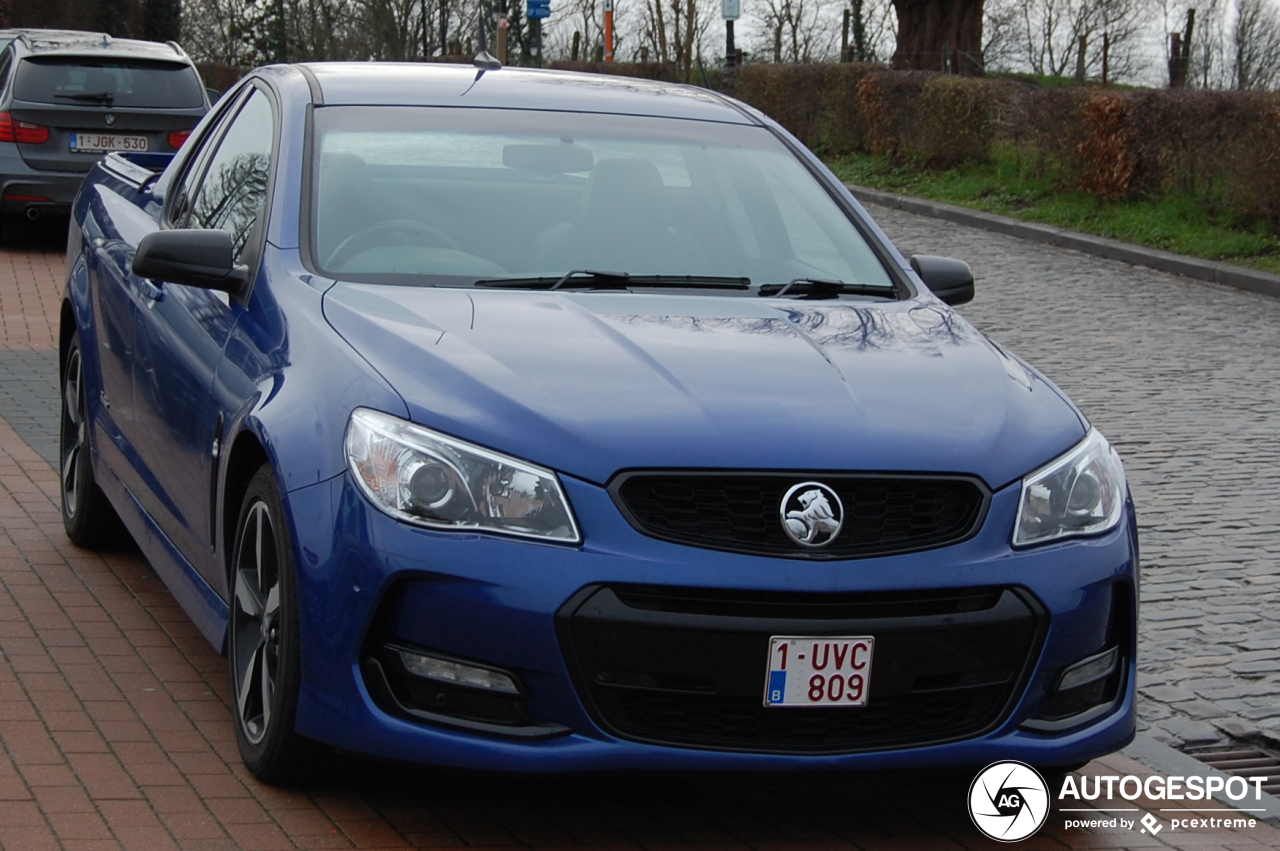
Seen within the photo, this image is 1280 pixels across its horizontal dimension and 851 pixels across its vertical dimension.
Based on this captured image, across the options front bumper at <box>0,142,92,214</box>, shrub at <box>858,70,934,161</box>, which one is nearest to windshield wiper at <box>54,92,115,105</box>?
front bumper at <box>0,142,92,214</box>

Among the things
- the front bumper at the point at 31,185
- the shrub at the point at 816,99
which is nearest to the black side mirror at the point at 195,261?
the front bumper at the point at 31,185

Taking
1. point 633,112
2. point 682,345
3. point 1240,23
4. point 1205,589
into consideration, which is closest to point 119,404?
point 633,112

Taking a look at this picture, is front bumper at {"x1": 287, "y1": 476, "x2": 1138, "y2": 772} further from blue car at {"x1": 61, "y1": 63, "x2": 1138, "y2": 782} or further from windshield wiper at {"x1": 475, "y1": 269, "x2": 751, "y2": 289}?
windshield wiper at {"x1": 475, "y1": 269, "x2": 751, "y2": 289}

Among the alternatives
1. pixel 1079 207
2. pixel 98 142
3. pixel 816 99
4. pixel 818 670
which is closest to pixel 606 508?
pixel 818 670

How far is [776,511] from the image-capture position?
11.6ft

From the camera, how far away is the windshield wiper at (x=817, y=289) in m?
4.77

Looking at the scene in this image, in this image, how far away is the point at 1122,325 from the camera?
42.7ft

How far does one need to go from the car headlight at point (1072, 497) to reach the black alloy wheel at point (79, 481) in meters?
3.43

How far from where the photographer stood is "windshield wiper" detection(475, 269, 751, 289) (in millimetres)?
4586

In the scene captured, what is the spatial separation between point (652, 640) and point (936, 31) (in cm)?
2700

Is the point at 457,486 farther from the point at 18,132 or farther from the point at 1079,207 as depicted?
the point at 1079,207

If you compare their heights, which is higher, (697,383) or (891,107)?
(891,107)

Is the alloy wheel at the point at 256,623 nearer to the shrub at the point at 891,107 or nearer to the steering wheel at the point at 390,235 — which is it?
the steering wheel at the point at 390,235

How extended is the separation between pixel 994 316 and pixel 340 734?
33.7ft
